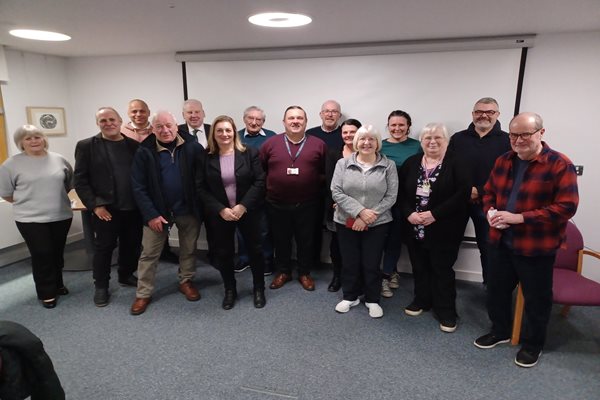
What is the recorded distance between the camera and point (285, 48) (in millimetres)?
3574

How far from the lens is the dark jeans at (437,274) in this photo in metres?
2.49

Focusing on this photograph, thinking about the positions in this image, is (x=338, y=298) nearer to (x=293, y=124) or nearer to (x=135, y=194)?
(x=293, y=124)

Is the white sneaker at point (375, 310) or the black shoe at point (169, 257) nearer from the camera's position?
the white sneaker at point (375, 310)

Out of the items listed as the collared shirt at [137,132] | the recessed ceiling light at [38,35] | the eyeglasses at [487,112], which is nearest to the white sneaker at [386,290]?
the eyeglasses at [487,112]

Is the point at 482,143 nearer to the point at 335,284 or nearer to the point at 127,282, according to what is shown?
the point at 335,284

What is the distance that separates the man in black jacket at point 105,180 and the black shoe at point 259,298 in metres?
1.15

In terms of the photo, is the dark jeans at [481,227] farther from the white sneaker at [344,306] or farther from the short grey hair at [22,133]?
the short grey hair at [22,133]

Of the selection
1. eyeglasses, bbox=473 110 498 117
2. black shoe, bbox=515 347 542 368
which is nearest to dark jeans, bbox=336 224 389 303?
black shoe, bbox=515 347 542 368

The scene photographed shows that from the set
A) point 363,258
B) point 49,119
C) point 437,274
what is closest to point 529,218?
point 437,274

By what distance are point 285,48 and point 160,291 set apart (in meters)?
2.47

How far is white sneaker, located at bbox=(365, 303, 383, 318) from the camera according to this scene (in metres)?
2.75

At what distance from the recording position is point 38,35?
10.2 ft

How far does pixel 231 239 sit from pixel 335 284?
101cm

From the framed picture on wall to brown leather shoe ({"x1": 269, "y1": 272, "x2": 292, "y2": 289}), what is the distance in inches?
122
